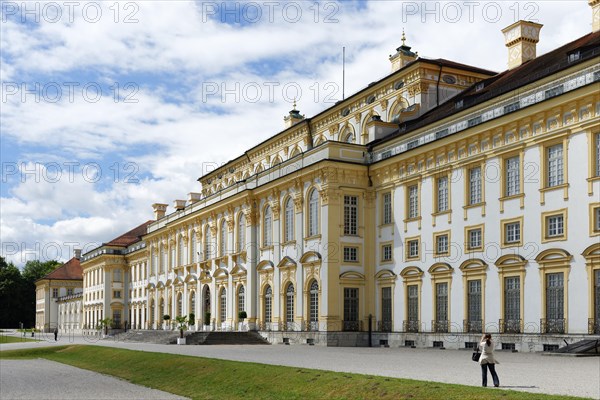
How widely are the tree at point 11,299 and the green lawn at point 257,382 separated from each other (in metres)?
102

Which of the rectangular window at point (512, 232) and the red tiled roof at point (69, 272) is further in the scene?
the red tiled roof at point (69, 272)

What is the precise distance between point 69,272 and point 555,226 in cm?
10482

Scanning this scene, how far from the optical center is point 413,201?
41250 millimetres

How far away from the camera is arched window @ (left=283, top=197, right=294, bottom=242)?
160 feet

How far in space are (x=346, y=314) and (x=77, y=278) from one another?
88.8 meters

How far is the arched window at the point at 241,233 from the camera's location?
2183 inches

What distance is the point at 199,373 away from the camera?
28.4m

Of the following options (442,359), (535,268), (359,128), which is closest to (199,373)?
(442,359)

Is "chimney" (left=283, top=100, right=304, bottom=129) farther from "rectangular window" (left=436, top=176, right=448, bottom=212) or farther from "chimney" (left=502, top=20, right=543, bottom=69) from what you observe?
"rectangular window" (left=436, top=176, right=448, bottom=212)

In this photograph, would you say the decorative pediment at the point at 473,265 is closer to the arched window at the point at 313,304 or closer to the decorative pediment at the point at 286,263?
the arched window at the point at 313,304

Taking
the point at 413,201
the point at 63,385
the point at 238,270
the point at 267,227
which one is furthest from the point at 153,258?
the point at 63,385

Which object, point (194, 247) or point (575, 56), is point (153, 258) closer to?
point (194, 247)

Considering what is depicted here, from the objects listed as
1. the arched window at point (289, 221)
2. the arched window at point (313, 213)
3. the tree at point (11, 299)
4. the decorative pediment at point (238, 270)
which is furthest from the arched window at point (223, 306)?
the tree at point (11, 299)

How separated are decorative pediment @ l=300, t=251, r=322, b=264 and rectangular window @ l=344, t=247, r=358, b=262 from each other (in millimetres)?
1475
